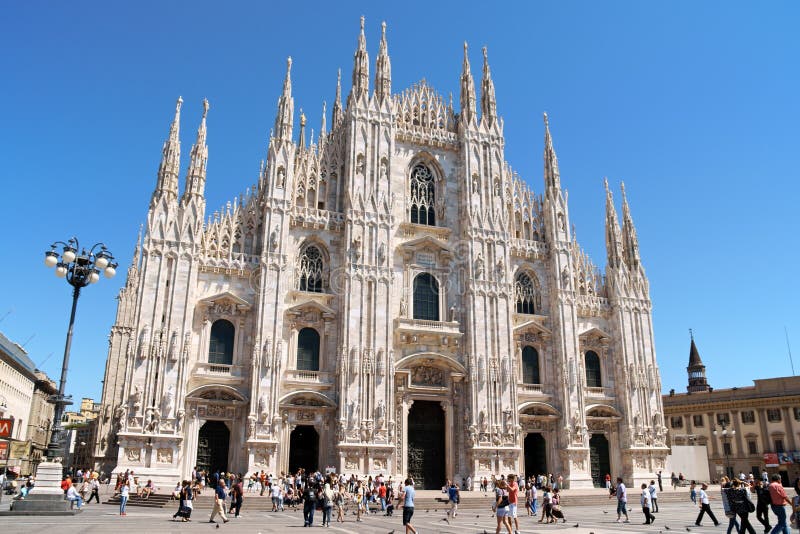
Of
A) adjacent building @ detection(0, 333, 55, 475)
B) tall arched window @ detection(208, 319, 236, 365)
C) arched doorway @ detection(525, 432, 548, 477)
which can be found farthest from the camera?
adjacent building @ detection(0, 333, 55, 475)

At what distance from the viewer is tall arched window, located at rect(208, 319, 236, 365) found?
106ft

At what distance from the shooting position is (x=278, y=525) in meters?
18.8

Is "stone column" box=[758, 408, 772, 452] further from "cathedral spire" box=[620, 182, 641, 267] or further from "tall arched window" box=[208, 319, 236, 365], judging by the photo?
"tall arched window" box=[208, 319, 236, 365]

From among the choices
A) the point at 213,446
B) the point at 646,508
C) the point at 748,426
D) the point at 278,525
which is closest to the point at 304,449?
the point at 213,446

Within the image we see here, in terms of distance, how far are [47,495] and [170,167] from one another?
62.5ft

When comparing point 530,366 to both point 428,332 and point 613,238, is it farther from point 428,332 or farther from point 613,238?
point 613,238

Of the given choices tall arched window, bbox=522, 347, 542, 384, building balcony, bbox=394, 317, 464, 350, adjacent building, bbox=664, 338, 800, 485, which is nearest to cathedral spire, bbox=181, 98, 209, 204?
building balcony, bbox=394, 317, 464, 350

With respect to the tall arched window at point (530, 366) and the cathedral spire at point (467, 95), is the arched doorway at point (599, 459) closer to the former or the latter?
the tall arched window at point (530, 366)

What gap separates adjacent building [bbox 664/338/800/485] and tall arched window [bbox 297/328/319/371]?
3542cm

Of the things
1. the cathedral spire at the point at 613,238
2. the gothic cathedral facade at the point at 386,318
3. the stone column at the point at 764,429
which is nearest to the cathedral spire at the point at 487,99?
the gothic cathedral facade at the point at 386,318

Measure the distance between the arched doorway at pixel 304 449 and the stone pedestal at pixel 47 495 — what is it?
45.0ft

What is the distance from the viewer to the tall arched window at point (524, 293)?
3950 centimetres

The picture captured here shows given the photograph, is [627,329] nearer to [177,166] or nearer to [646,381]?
[646,381]

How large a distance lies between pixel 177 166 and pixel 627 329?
2806 cm
